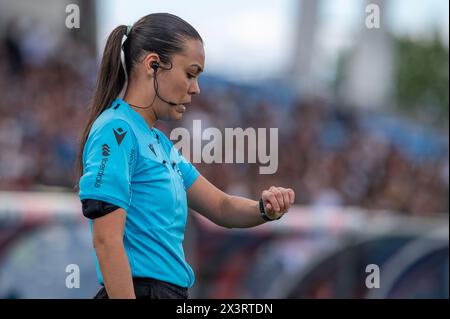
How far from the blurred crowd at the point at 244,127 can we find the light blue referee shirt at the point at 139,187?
15.9ft

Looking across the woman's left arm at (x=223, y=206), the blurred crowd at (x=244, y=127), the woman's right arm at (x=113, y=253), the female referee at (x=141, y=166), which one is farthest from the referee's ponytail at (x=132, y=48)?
the blurred crowd at (x=244, y=127)

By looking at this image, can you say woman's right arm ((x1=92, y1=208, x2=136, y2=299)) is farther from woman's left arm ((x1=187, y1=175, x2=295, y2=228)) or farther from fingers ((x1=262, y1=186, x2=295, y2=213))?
woman's left arm ((x1=187, y1=175, x2=295, y2=228))

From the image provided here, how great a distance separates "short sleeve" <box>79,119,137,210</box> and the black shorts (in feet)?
0.99

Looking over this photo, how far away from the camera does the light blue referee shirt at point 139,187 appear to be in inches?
120

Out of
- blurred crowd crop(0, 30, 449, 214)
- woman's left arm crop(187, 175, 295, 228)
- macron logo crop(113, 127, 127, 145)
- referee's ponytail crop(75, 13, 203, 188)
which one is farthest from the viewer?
blurred crowd crop(0, 30, 449, 214)

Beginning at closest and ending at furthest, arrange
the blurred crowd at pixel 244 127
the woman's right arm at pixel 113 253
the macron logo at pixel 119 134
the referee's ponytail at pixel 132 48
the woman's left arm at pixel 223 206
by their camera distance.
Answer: the woman's right arm at pixel 113 253 → the macron logo at pixel 119 134 → the referee's ponytail at pixel 132 48 → the woman's left arm at pixel 223 206 → the blurred crowd at pixel 244 127

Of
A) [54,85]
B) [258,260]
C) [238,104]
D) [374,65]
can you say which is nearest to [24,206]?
[258,260]

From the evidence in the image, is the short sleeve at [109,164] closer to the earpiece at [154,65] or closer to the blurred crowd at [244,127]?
the earpiece at [154,65]

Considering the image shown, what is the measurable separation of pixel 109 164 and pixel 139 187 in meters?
0.18

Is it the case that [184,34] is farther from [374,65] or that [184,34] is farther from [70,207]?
[374,65]

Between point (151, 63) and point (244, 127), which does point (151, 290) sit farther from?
point (244, 127)

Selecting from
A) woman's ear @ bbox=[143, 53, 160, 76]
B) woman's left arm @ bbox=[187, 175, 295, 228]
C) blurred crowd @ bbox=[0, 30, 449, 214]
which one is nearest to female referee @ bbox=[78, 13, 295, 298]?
woman's ear @ bbox=[143, 53, 160, 76]

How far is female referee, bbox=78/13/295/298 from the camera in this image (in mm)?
3021

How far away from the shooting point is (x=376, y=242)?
766 cm
